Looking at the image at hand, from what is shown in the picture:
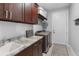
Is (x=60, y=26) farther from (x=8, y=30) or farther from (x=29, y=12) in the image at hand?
(x=8, y=30)

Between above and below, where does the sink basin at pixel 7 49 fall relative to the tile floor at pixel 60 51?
above

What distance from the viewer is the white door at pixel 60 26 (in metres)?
4.79

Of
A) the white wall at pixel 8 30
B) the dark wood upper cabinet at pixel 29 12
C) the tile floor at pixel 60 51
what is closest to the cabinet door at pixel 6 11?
the white wall at pixel 8 30

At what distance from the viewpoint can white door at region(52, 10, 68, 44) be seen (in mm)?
4785

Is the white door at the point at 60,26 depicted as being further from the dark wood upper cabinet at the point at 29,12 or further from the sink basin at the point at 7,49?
the sink basin at the point at 7,49

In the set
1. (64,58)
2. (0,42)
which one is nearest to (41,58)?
(64,58)

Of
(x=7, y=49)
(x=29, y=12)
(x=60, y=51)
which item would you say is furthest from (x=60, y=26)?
(x=7, y=49)

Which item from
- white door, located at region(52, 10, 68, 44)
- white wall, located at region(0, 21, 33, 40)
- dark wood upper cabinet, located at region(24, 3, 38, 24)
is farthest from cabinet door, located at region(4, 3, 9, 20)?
white door, located at region(52, 10, 68, 44)

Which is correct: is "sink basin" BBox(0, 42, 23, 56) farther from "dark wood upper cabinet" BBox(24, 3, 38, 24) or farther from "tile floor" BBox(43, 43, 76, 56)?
"tile floor" BBox(43, 43, 76, 56)

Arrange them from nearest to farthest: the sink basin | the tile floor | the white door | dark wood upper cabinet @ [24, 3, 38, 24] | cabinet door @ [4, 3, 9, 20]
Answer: the sink basin
cabinet door @ [4, 3, 9, 20]
dark wood upper cabinet @ [24, 3, 38, 24]
the tile floor
the white door

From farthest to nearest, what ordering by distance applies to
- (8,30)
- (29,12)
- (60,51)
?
(60,51)
(29,12)
(8,30)

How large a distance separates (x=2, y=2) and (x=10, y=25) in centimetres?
81

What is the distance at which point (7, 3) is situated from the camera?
57.4 inches

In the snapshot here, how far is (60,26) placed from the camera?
495 cm
